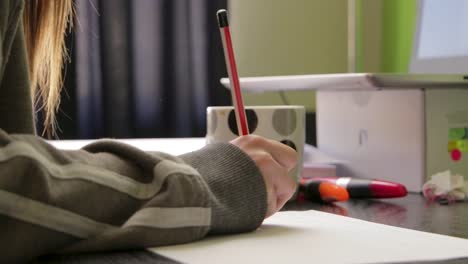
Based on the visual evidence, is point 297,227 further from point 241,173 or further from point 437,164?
point 437,164

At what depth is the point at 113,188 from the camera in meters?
0.52

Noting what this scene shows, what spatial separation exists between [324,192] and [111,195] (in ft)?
1.60

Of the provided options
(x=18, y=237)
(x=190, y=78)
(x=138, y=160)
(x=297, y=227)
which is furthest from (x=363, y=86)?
(x=190, y=78)

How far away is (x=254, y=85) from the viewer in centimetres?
129

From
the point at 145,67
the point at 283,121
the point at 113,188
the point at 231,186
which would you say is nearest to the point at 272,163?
the point at 231,186

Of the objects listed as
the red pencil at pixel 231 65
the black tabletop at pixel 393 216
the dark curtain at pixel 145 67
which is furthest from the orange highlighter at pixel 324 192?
the dark curtain at pixel 145 67

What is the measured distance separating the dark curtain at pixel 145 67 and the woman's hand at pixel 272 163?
4.09 feet

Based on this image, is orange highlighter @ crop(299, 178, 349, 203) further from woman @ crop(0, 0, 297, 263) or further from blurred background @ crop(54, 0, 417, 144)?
blurred background @ crop(54, 0, 417, 144)

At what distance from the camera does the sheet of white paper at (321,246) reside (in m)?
0.50

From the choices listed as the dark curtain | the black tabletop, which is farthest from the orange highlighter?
the dark curtain

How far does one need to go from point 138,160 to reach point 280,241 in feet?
0.42

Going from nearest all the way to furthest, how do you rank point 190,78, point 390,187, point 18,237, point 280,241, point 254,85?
point 18,237, point 280,241, point 390,187, point 254,85, point 190,78

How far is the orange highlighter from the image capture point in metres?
0.95

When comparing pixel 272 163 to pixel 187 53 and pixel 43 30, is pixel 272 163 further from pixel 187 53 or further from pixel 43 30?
pixel 187 53
